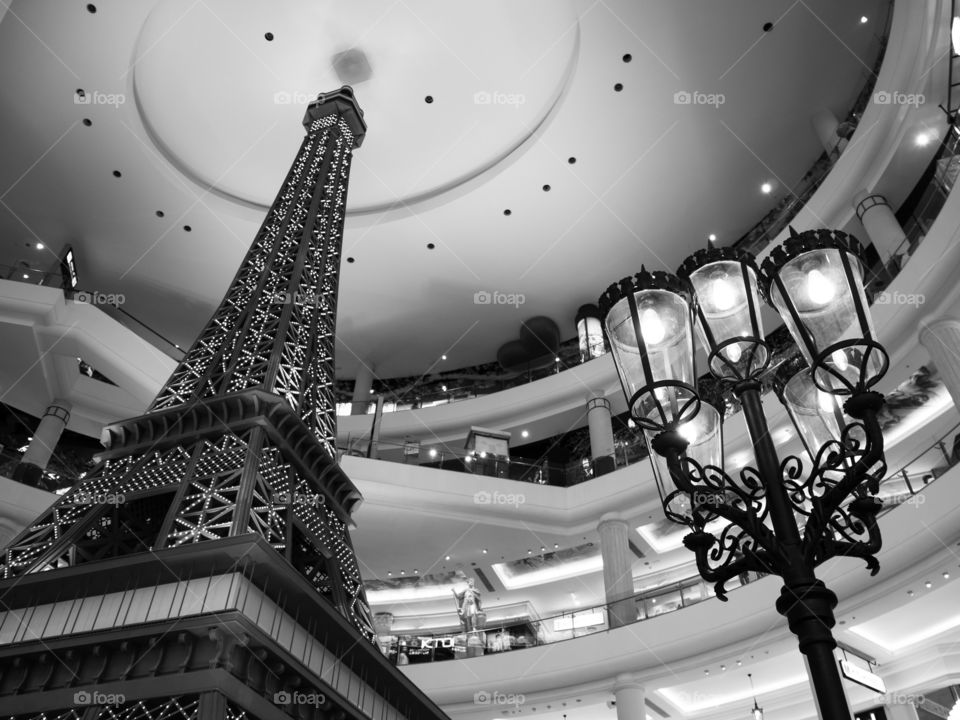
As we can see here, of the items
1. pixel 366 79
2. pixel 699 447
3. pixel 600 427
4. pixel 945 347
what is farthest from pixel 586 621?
pixel 366 79

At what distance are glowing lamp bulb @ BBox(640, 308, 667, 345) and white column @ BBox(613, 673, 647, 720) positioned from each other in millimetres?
8768

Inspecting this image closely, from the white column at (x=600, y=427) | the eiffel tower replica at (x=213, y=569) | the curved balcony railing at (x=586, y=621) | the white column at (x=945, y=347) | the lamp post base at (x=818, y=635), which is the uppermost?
the white column at (x=600, y=427)

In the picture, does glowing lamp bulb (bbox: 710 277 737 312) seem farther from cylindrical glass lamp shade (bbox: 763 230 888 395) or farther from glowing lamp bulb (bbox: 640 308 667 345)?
glowing lamp bulb (bbox: 640 308 667 345)

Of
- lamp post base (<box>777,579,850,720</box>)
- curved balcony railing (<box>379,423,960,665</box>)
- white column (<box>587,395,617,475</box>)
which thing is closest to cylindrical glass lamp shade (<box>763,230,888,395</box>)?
lamp post base (<box>777,579,850,720</box>)

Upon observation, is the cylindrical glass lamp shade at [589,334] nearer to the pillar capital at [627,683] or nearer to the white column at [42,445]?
the pillar capital at [627,683]

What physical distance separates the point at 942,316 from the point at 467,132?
8724 mm

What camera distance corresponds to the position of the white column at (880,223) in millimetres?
11766

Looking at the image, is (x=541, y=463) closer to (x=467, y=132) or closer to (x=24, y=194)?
(x=467, y=132)

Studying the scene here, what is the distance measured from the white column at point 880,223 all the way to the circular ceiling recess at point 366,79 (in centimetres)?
540

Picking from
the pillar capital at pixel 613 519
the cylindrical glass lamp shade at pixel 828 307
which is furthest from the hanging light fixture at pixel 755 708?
the cylindrical glass lamp shade at pixel 828 307

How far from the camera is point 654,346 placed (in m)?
2.81

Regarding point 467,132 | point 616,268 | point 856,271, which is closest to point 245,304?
point 856,271

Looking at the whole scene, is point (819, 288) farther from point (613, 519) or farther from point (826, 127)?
point (826, 127)

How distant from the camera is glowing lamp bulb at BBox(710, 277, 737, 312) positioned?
9.72ft
